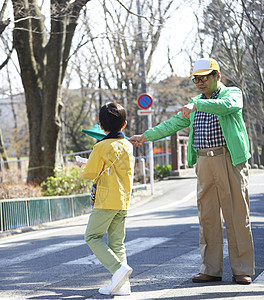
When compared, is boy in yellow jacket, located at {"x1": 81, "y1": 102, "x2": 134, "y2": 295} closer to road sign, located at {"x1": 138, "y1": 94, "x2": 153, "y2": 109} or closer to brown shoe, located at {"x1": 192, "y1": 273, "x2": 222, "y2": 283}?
brown shoe, located at {"x1": 192, "y1": 273, "x2": 222, "y2": 283}

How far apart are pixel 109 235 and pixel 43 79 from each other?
1362cm

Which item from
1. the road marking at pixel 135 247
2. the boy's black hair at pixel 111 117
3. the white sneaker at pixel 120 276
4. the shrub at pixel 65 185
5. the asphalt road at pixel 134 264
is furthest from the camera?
the shrub at pixel 65 185

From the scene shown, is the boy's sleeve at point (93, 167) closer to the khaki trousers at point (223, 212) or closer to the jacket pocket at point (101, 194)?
the jacket pocket at point (101, 194)

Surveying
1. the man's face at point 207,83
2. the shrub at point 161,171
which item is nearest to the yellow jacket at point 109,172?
the man's face at point 207,83

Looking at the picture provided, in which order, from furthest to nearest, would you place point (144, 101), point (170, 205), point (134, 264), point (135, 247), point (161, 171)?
point (161, 171) → point (144, 101) → point (170, 205) → point (135, 247) → point (134, 264)

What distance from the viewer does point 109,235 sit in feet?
16.5

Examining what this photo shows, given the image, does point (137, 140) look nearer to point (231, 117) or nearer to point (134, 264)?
point (231, 117)

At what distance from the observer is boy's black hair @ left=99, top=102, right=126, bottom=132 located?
4.88 m

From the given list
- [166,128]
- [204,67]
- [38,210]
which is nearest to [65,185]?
[38,210]

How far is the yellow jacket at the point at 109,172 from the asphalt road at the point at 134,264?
2.81 ft

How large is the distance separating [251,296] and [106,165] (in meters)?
1.67

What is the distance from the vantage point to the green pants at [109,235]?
4.80 metres

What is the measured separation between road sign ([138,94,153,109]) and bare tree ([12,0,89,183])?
272 centimetres

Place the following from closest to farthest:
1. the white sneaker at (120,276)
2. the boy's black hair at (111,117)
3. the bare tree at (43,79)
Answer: the white sneaker at (120,276)
the boy's black hair at (111,117)
the bare tree at (43,79)
